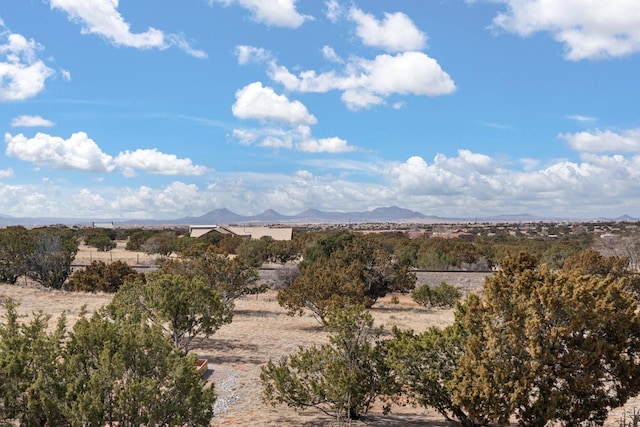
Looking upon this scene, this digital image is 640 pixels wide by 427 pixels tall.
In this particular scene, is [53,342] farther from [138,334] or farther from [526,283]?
[526,283]

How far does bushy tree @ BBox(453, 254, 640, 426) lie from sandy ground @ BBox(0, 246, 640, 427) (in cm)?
252

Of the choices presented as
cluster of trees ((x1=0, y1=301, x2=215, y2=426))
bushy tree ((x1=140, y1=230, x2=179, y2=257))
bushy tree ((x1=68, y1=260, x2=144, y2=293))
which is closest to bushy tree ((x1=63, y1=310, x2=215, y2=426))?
cluster of trees ((x1=0, y1=301, x2=215, y2=426))

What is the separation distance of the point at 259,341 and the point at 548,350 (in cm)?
1354

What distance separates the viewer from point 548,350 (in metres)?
9.23

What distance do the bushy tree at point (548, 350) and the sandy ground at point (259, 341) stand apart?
99.1 inches

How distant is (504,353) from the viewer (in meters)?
9.28

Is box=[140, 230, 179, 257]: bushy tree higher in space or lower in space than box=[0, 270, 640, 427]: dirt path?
higher

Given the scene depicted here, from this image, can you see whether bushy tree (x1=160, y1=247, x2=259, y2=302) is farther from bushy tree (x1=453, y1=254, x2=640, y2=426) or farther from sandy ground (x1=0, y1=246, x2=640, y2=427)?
bushy tree (x1=453, y1=254, x2=640, y2=426)

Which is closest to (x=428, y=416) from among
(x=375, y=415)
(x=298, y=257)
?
(x=375, y=415)

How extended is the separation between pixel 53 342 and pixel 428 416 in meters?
8.19

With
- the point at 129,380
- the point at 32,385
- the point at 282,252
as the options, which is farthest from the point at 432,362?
the point at 282,252

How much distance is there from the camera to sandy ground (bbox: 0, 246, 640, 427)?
39.6 ft

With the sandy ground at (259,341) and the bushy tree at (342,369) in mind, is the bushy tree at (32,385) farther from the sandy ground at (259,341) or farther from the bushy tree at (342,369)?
the bushy tree at (342,369)

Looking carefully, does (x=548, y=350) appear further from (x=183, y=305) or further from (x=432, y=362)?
(x=183, y=305)
